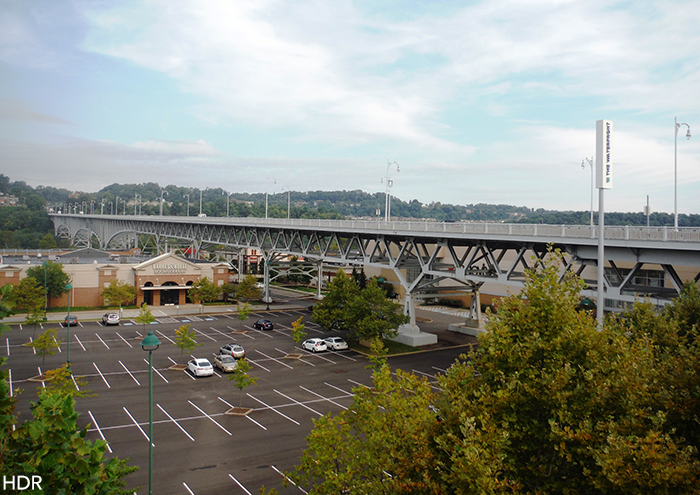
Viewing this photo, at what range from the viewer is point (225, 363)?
32906 millimetres

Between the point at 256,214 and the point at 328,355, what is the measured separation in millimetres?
127412

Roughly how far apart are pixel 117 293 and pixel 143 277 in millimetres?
4946

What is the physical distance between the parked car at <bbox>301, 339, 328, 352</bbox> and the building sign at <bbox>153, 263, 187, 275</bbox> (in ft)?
94.9

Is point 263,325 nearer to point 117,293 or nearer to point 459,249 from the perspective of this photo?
point 117,293

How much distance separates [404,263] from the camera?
148 feet

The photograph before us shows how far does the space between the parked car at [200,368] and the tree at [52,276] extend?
1176 inches

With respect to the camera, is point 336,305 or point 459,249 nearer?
point 336,305

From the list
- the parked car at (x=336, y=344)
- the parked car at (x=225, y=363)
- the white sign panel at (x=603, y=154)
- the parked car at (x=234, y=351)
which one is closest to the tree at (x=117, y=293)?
the parked car at (x=234, y=351)

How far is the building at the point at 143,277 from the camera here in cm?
5797

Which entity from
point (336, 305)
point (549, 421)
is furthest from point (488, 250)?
point (549, 421)

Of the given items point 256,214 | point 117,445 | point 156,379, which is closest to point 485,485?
point 117,445

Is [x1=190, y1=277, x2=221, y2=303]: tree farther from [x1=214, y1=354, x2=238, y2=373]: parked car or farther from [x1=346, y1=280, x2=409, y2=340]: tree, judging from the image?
[x1=214, y1=354, x2=238, y2=373]: parked car

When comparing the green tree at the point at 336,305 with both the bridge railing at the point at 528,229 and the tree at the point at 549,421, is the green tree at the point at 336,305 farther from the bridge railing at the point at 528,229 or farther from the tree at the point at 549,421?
the tree at the point at 549,421

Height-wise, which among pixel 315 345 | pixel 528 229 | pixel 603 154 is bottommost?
pixel 315 345
